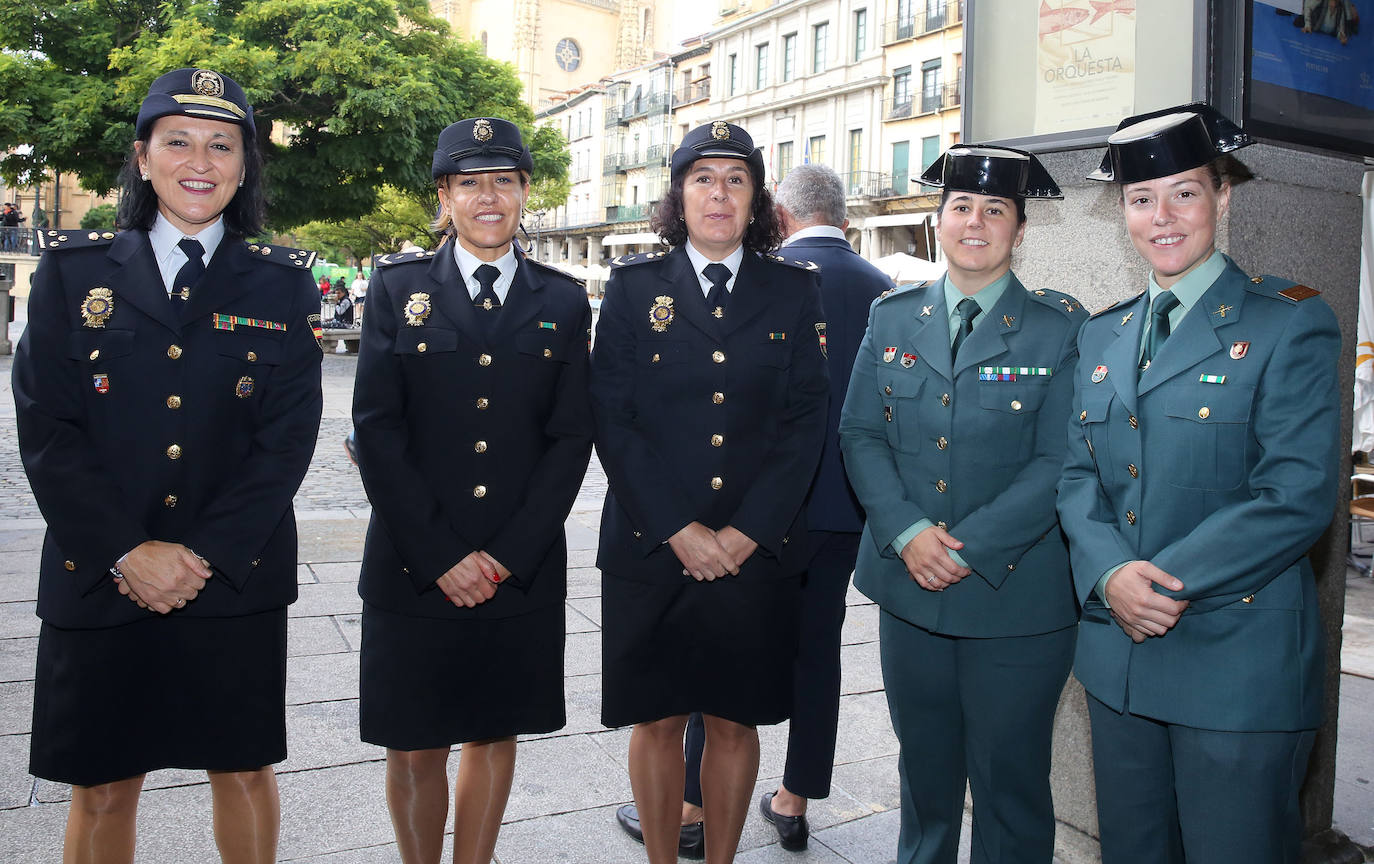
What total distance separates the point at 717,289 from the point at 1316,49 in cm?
194

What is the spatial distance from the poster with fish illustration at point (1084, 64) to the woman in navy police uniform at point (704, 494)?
1072 mm

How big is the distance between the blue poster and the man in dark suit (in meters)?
1.27

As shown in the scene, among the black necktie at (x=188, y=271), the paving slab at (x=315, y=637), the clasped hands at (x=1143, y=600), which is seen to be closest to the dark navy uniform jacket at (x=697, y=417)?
the clasped hands at (x=1143, y=600)

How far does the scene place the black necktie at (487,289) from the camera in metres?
2.97

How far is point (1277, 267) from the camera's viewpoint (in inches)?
121

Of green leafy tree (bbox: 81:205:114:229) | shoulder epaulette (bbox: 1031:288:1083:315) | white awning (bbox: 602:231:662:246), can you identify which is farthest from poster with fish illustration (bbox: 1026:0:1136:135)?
white awning (bbox: 602:231:662:246)

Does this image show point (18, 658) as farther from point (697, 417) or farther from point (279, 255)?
point (697, 417)

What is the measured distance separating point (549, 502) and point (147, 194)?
→ 4.17 feet

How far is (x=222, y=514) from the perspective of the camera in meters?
2.59

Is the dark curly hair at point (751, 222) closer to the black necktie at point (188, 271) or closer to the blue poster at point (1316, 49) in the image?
the black necktie at point (188, 271)

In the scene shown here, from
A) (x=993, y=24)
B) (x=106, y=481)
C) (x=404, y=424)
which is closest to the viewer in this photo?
(x=106, y=481)

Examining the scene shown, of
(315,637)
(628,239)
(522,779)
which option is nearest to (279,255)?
(522,779)

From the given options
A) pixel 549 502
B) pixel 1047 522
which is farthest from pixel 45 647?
pixel 1047 522

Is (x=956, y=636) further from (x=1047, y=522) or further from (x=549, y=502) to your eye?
(x=549, y=502)
